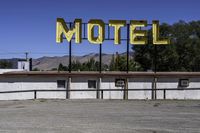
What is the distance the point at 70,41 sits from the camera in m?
45.1

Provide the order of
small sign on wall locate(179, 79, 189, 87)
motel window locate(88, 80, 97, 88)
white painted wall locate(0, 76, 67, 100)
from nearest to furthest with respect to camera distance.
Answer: white painted wall locate(0, 76, 67, 100) → motel window locate(88, 80, 97, 88) → small sign on wall locate(179, 79, 189, 87)

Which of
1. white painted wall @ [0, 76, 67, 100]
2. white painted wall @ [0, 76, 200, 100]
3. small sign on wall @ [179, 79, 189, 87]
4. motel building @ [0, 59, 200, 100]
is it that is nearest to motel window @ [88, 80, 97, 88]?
motel building @ [0, 59, 200, 100]

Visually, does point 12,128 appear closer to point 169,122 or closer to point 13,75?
point 169,122

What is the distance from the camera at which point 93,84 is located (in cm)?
4406

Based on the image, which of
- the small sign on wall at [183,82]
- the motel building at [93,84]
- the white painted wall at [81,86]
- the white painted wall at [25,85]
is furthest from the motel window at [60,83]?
the small sign on wall at [183,82]

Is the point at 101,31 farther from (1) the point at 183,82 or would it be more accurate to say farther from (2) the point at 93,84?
(1) the point at 183,82

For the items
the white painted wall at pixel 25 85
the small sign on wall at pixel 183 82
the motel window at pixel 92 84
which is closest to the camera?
the white painted wall at pixel 25 85

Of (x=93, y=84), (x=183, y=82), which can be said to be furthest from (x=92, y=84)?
(x=183, y=82)

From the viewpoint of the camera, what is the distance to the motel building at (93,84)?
42.4 m

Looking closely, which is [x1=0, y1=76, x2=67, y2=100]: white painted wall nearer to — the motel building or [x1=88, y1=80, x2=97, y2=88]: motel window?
the motel building

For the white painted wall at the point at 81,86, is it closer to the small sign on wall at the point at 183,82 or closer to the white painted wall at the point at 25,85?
the white painted wall at the point at 25,85

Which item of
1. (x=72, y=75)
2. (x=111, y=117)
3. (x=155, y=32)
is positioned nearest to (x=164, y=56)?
(x=155, y=32)

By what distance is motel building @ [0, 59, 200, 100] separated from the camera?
42.4 m

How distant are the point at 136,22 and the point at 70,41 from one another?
22.1 ft
